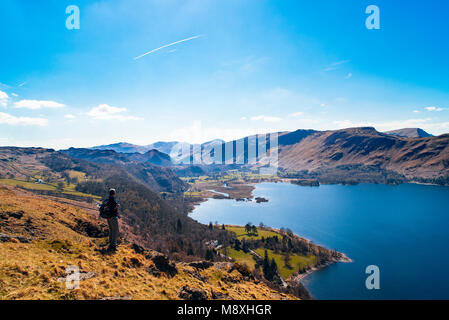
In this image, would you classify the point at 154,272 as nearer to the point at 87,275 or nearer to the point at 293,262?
the point at 87,275

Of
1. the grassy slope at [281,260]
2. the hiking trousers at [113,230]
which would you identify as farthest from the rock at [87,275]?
the grassy slope at [281,260]

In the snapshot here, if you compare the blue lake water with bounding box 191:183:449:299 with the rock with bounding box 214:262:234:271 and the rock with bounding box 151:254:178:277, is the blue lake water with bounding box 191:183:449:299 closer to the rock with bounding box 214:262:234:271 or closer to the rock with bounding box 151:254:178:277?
the rock with bounding box 214:262:234:271

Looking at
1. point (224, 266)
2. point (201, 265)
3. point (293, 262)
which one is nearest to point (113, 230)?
point (201, 265)

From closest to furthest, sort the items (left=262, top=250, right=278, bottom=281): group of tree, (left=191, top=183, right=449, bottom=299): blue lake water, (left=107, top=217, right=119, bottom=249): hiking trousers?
(left=107, top=217, right=119, bottom=249): hiking trousers < (left=191, top=183, right=449, bottom=299): blue lake water < (left=262, top=250, right=278, bottom=281): group of tree

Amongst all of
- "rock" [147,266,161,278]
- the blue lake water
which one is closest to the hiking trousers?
"rock" [147,266,161,278]
